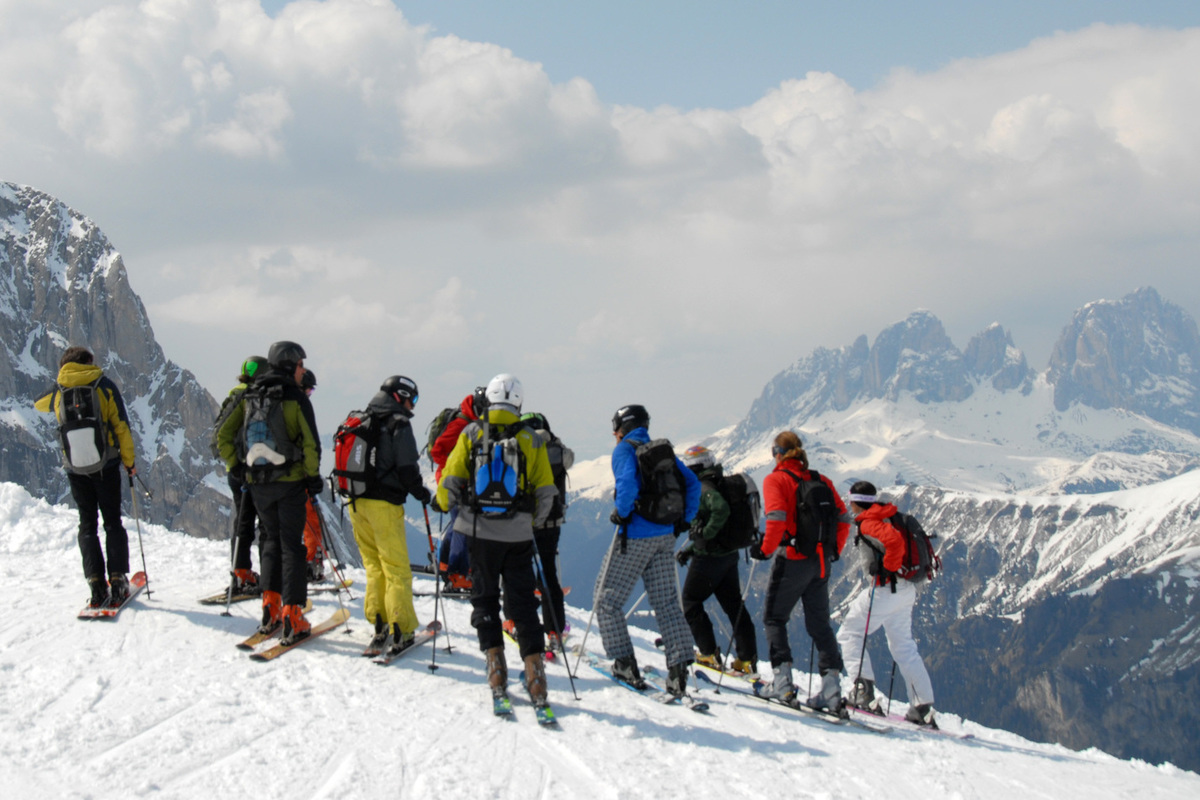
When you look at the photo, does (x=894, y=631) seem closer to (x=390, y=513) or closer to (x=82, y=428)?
(x=390, y=513)

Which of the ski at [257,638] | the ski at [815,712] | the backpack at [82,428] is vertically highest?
the backpack at [82,428]

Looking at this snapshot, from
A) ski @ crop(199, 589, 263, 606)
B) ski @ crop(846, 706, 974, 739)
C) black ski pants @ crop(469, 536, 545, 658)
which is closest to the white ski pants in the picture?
ski @ crop(846, 706, 974, 739)

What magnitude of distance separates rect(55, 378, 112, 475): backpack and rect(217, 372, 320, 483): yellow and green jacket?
174cm

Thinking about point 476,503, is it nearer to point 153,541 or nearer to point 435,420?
point 435,420

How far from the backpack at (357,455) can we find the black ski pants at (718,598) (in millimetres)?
4226

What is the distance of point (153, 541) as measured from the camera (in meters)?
16.1

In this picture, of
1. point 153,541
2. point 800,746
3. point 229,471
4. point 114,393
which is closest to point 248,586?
point 229,471

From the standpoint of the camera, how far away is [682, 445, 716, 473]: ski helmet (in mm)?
10922

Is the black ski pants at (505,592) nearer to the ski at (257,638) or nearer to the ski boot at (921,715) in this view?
the ski at (257,638)

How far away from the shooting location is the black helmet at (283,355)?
931 cm

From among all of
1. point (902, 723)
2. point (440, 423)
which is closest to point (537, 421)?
point (440, 423)

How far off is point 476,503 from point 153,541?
11.5 metres

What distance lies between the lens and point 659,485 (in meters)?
9.00

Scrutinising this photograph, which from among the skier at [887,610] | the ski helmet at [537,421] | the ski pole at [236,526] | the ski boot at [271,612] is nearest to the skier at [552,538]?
the ski helmet at [537,421]
